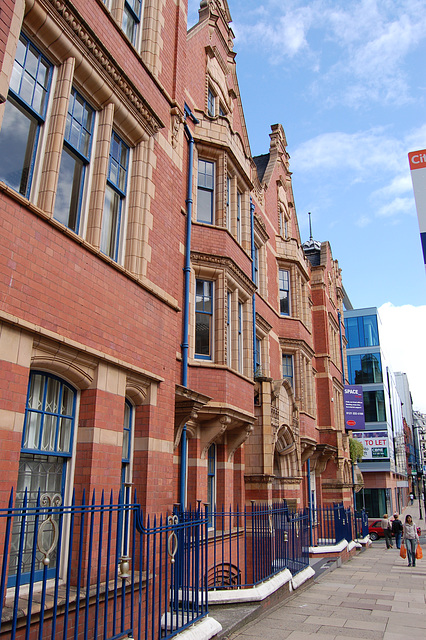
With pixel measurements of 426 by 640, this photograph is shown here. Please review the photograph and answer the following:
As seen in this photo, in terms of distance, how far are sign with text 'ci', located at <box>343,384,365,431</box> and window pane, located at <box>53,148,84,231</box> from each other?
1040 inches

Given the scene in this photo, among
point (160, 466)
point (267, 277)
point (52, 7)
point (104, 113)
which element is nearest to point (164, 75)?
point (104, 113)

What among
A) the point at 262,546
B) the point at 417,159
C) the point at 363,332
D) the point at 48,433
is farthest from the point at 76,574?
the point at 363,332

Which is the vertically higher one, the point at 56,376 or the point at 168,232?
the point at 168,232

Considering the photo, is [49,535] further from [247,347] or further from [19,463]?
[247,347]

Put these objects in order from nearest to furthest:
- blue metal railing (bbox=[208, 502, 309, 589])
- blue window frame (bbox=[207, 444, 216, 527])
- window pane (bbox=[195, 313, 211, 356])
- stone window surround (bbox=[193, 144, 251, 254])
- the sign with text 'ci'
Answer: blue metal railing (bbox=[208, 502, 309, 589]), window pane (bbox=[195, 313, 211, 356]), blue window frame (bbox=[207, 444, 216, 527]), stone window surround (bbox=[193, 144, 251, 254]), the sign with text 'ci'

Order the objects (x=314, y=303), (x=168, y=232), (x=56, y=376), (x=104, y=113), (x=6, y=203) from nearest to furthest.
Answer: (x=6, y=203), (x=56, y=376), (x=104, y=113), (x=168, y=232), (x=314, y=303)

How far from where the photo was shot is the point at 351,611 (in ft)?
32.2

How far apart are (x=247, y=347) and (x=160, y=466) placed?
266 inches

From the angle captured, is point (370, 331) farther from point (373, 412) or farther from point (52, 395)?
point (52, 395)

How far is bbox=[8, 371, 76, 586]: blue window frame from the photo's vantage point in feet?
18.2

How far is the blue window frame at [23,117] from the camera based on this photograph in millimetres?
5949

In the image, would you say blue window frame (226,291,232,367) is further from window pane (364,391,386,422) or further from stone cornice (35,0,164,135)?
window pane (364,391,386,422)

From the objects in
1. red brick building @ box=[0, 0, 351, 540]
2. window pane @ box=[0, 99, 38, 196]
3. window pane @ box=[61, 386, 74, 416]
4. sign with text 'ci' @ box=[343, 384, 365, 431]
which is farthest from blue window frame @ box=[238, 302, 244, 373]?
sign with text 'ci' @ box=[343, 384, 365, 431]

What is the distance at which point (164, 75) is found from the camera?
9.83 m
